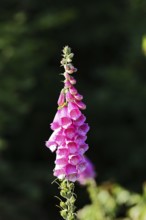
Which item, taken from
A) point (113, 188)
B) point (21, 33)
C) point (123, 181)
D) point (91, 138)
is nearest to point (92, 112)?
point (91, 138)

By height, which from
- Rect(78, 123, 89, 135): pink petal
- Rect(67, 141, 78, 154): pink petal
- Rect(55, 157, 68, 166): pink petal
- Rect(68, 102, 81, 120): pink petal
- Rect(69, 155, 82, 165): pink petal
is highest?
Rect(68, 102, 81, 120): pink petal

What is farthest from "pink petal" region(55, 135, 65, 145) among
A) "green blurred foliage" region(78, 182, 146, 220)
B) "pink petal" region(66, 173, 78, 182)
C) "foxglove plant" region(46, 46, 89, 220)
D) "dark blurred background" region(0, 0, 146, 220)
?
"dark blurred background" region(0, 0, 146, 220)

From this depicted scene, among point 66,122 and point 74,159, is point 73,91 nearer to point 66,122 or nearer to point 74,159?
point 66,122

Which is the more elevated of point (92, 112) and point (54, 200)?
point (92, 112)

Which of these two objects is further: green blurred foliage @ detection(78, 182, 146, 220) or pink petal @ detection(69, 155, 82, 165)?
green blurred foliage @ detection(78, 182, 146, 220)

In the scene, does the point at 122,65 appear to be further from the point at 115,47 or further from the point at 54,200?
the point at 54,200

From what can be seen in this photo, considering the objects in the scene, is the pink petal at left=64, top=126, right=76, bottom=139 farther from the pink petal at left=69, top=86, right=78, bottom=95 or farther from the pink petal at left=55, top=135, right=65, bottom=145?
the pink petal at left=69, top=86, right=78, bottom=95

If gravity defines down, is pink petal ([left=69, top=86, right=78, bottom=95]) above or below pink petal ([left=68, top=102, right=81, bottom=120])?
above

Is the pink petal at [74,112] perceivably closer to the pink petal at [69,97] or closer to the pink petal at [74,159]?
the pink petal at [69,97]
